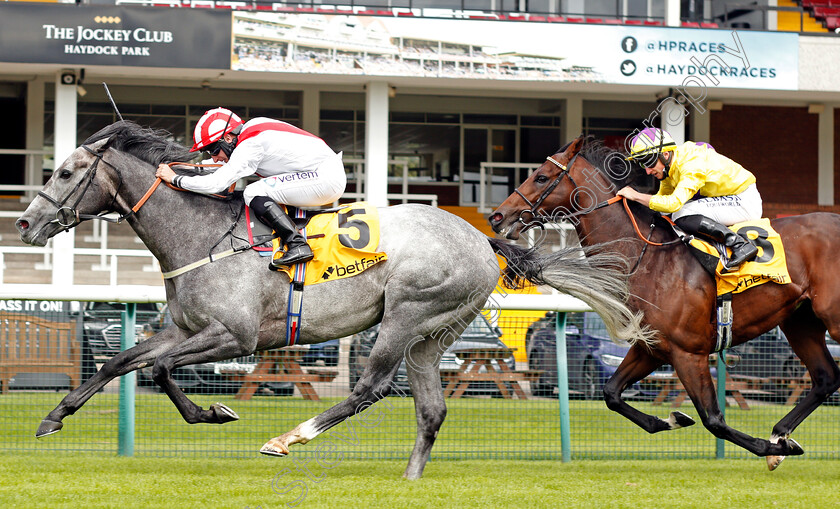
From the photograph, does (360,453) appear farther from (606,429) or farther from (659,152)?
(659,152)

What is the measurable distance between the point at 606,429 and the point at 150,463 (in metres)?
3.50

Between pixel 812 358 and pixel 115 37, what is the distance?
11.6 m

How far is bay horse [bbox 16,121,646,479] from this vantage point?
18.0ft

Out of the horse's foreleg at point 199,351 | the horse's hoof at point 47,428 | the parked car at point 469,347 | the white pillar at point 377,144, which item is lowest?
the horse's hoof at point 47,428

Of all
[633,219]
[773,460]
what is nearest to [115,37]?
[633,219]

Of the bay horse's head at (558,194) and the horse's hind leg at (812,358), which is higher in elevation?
the bay horse's head at (558,194)

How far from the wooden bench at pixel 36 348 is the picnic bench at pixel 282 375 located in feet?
3.48

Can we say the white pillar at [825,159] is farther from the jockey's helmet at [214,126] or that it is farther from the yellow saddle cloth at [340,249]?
the jockey's helmet at [214,126]

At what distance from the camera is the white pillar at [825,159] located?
20.8m

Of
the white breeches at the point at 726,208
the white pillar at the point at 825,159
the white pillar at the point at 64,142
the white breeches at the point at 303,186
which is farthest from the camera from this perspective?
the white pillar at the point at 825,159

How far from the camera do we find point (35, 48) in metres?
15.1

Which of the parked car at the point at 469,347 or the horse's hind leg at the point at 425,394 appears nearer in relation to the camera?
the horse's hind leg at the point at 425,394

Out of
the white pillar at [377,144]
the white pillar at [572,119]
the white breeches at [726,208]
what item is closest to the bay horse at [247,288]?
the white breeches at [726,208]

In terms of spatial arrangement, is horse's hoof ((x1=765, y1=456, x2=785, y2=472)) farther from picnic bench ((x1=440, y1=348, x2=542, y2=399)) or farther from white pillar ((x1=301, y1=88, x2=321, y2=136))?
white pillar ((x1=301, y1=88, x2=321, y2=136))
